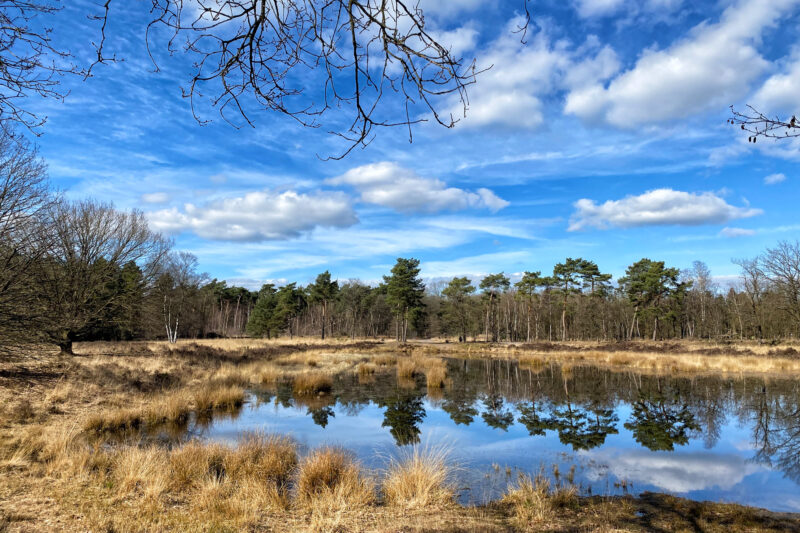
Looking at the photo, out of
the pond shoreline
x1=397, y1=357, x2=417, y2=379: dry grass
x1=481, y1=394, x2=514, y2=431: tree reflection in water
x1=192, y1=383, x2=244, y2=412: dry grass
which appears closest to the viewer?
the pond shoreline

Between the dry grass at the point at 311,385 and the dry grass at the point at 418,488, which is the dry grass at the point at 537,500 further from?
the dry grass at the point at 311,385

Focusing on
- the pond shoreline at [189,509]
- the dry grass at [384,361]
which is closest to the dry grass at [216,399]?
the pond shoreline at [189,509]

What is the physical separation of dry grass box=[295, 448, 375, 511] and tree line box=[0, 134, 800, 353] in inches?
252

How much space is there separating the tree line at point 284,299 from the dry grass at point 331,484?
6411mm

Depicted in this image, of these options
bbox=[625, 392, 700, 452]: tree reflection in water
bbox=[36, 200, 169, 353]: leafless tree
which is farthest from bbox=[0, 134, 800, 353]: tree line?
bbox=[625, 392, 700, 452]: tree reflection in water

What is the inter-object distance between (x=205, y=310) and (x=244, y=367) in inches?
1519

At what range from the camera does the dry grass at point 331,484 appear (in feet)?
20.3

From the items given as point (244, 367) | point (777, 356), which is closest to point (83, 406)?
point (244, 367)

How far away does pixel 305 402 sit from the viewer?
16.8m

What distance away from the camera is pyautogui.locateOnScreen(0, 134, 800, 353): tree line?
994cm

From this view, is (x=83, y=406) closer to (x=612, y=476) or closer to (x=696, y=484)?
(x=612, y=476)

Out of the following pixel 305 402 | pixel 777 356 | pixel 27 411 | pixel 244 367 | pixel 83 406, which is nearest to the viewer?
pixel 27 411

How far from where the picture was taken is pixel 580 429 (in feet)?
42.1

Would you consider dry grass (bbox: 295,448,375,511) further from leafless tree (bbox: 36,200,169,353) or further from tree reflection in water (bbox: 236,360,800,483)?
leafless tree (bbox: 36,200,169,353)
